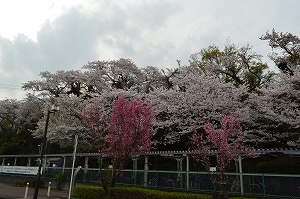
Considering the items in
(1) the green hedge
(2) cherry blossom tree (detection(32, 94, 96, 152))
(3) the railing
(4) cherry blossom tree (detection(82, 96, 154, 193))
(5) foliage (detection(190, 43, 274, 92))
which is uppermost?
(5) foliage (detection(190, 43, 274, 92))

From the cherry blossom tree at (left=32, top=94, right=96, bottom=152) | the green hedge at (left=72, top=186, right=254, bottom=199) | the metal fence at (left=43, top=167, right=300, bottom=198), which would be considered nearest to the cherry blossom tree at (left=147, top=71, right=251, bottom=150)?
the metal fence at (left=43, top=167, right=300, bottom=198)

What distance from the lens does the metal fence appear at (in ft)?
38.2

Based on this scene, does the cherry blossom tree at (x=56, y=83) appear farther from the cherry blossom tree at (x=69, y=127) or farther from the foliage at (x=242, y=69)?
the foliage at (x=242, y=69)

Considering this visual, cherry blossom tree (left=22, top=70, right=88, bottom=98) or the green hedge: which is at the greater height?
cherry blossom tree (left=22, top=70, right=88, bottom=98)

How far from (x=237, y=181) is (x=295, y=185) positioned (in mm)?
2706

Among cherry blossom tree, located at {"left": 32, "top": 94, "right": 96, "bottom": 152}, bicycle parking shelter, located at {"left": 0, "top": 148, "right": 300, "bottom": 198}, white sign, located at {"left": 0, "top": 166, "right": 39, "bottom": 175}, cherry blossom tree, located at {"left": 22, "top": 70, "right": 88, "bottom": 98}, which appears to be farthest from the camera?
cherry blossom tree, located at {"left": 22, "top": 70, "right": 88, "bottom": 98}

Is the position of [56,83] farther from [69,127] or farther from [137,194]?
[137,194]

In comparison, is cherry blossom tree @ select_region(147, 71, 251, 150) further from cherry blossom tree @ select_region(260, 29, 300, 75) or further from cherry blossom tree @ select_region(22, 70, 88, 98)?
cherry blossom tree @ select_region(22, 70, 88, 98)

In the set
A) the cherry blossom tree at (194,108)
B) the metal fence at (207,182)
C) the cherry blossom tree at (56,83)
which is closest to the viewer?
the metal fence at (207,182)

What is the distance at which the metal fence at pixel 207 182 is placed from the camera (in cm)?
1164

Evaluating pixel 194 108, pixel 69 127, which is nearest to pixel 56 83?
pixel 69 127

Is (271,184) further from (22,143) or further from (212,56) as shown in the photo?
(22,143)

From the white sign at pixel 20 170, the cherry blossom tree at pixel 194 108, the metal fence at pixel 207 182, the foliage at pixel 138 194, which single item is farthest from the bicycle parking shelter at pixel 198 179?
the white sign at pixel 20 170

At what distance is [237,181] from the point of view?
13086mm
